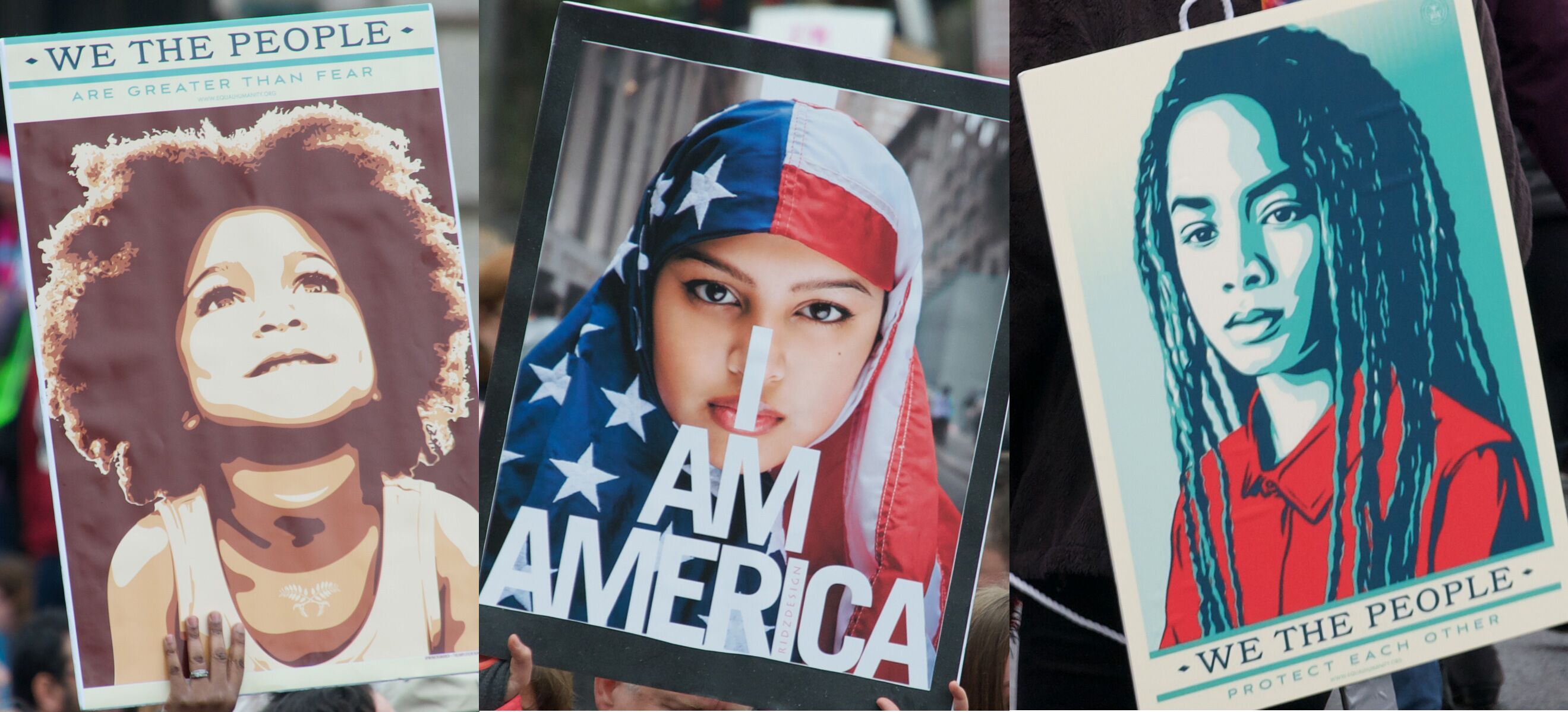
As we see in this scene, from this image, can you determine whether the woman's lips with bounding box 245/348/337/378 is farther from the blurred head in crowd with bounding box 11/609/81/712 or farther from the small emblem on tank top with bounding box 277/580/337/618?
the blurred head in crowd with bounding box 11/609/81/712

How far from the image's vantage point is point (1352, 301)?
2385 millimetres

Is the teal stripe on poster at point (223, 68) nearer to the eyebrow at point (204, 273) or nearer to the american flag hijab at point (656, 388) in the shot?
the eyebrow at point (204, 273)

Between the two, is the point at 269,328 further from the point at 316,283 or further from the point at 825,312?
the point at 825,312

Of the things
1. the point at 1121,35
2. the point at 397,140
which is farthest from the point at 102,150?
the point at 1121,35

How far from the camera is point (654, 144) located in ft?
8.00

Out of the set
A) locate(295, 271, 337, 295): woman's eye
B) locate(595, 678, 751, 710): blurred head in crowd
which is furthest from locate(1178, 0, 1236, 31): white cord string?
locate(295, 271, 337, 295): woman's eye

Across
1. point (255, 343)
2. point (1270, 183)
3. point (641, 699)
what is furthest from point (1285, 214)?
point (255, 343)

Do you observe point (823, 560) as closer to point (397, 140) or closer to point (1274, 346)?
point (1274, 346)

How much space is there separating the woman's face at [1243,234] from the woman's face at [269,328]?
1.48 meters

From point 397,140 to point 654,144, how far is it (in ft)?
1.50

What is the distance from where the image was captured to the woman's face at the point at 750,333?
8.02ft

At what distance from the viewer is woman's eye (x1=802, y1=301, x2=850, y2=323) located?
2.46 m

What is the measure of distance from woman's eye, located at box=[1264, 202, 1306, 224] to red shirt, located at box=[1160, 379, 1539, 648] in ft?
1.04

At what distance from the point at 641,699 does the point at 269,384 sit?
2.89ft
